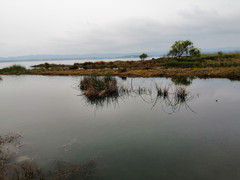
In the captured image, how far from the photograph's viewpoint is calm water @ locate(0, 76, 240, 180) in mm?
6609

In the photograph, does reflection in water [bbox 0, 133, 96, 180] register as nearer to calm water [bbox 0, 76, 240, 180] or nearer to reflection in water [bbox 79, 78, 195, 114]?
calm water [bbox 0, 76, 240, 180]

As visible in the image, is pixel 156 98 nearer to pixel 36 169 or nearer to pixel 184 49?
pixel 36 169

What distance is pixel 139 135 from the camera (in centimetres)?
956

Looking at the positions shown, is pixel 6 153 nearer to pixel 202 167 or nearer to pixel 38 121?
pixel 38 121

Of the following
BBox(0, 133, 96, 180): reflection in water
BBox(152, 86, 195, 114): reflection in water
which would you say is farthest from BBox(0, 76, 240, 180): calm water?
BBox(0, 133, 96, 180): reflection in water

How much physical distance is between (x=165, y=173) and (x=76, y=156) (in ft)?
12.7

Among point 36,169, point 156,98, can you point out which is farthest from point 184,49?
point 36,169

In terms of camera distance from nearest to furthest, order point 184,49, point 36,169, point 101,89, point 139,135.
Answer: point 36,169 < point 139,135 < point 101,89 < point 184,49

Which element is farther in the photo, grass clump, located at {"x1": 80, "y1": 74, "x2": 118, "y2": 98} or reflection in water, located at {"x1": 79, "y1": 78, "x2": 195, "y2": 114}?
grass clump, located at {"x1": 80, "y1": 74, "x2": 118, "y2": 98}

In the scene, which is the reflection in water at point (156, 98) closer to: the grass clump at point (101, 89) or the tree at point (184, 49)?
the grass clump at point (101, 89)

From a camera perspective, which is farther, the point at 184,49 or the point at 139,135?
the point at 184,49

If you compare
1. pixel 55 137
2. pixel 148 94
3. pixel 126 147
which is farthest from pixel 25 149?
pixel 148 94

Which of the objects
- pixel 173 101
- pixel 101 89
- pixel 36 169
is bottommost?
pixel 36 169

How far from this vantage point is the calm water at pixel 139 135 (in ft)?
21.7
